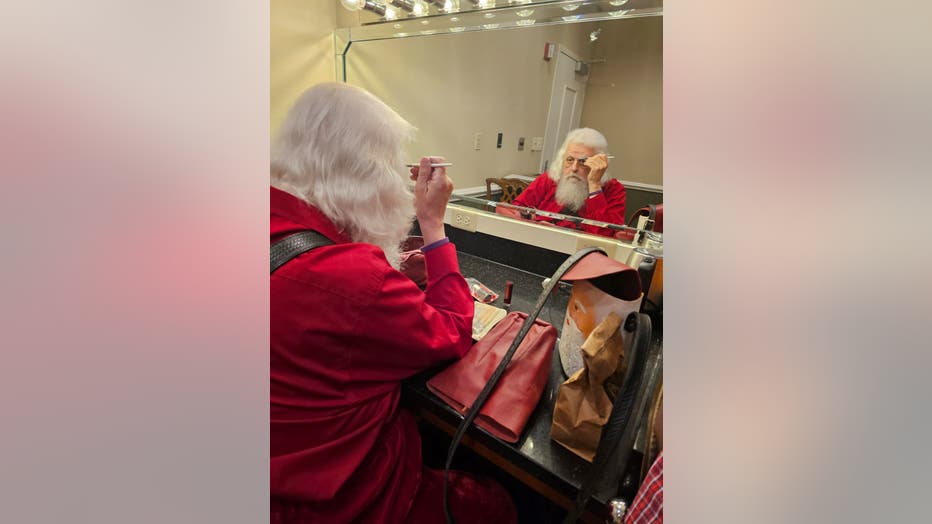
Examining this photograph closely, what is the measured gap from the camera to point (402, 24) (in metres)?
1.41

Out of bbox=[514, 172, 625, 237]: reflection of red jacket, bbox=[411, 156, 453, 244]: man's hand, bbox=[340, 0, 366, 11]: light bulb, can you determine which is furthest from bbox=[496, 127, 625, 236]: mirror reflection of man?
bbox=[340, 0, 366, 11]: light bulb

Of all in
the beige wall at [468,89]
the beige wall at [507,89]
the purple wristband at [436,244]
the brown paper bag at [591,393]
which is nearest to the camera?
the brown paper bag at [591,393]

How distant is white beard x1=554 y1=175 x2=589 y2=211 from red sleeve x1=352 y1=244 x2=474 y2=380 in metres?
0.64

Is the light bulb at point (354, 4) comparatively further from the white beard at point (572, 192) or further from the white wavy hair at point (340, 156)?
the white beard at point (572, 192)

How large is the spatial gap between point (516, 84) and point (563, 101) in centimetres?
21

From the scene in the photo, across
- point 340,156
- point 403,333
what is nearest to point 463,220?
point 340,156

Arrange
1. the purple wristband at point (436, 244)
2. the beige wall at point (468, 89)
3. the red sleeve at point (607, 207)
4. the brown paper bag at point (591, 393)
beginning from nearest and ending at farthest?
the brown paper bag at point (591, 393) → the purple wristband at point (436, 244) → the red sleeve at point (607, 207) → the beige wall at point (468, 89)

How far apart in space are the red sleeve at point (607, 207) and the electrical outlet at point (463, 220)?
398 mm

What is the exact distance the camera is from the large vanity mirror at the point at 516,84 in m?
1.07

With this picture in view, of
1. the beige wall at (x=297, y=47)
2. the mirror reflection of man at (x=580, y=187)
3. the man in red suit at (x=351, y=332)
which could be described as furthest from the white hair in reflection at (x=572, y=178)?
the beige wall at (x=297, y=47)

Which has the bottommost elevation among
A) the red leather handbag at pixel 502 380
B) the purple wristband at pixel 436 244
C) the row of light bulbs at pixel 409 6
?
the red leather handbag at pixel 502 380

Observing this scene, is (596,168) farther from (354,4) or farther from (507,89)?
(354,4)
